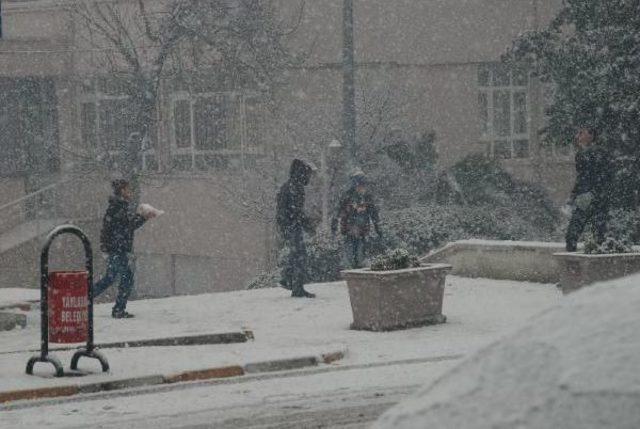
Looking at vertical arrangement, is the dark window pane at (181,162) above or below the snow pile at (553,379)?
above

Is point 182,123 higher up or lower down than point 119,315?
higher up

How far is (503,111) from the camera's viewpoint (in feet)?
106

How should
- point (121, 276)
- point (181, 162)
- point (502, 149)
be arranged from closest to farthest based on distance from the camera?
point (121, 276) → point (181, 162) → point (502, 149)

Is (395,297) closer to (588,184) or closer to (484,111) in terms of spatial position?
(588,184)

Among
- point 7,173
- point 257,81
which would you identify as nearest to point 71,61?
point 7,173

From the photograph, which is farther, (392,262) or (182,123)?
(182,123)

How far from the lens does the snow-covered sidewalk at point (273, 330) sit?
11969 millimetres

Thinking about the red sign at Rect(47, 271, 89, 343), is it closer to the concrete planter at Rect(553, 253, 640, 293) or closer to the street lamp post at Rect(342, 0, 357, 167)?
the concrete planter at Rect(553, 253, 640, 293)

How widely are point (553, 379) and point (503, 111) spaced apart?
2972 cm

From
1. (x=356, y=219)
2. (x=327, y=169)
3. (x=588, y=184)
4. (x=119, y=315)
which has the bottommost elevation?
(x=119, y=315)

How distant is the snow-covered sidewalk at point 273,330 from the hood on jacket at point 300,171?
1509 millimetres

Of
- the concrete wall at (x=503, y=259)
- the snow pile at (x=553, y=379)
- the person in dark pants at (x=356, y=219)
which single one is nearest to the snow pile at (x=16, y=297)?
the person in dark pants at (x=356, y=219)

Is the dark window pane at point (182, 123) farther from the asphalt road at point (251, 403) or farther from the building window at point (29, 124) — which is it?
the asphalt road at point (251, 403)

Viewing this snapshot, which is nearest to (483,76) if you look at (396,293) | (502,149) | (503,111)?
(503,111)
